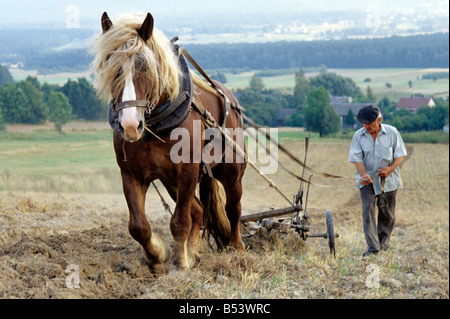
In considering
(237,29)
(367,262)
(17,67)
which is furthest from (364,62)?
(367,262)

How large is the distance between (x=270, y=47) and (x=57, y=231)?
120566 millimetres

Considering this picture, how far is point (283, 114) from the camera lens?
84812mm

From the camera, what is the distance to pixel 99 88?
13.9ft

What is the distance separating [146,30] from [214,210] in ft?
8.62

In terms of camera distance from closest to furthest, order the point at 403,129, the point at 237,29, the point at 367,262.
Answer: the point at 367,262
the point at 403,129
the point at 237,29

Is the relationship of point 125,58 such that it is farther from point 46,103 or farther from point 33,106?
point 46,103


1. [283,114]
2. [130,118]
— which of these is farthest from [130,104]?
[283,114]

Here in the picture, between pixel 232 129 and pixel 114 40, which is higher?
pixel 114 40

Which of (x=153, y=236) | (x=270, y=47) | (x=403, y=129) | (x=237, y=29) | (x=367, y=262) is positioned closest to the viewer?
(x=153, y=236)

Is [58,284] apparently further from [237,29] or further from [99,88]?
[237,29]

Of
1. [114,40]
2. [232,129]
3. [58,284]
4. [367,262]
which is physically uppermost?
[114,40]

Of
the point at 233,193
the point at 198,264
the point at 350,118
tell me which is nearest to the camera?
the point at 198,264

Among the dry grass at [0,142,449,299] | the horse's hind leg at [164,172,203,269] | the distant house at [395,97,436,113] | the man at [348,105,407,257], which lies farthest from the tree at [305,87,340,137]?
the horse's hind leg at [164,172,203,269]

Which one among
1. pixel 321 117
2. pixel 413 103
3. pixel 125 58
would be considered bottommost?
pixel 413 103
